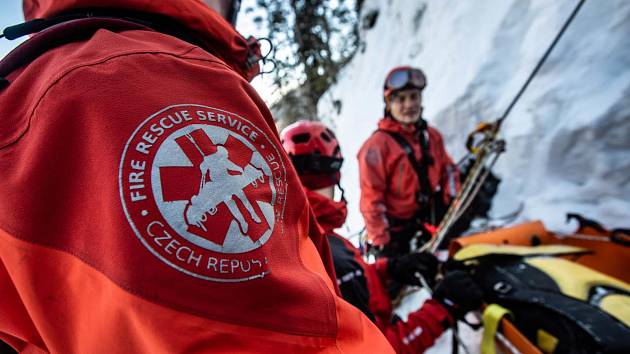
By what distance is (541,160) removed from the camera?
4.14m

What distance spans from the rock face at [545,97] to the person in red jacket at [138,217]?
12.6 ft

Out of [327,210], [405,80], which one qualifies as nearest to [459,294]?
[327,210]

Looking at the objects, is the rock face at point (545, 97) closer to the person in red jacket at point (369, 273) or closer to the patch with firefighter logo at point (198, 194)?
Result: the person in red jacket at point (369, 273)

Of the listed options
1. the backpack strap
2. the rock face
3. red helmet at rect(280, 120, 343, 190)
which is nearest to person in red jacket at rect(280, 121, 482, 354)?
red helmet at rect(280, 120, 343, 190)

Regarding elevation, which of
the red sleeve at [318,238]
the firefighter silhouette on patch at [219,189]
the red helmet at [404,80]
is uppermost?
the firefighter silhouette on patch at [219,189]

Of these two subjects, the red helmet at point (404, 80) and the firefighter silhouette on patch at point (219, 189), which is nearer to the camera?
the firefighter silhouette on patch at point (219, 189)

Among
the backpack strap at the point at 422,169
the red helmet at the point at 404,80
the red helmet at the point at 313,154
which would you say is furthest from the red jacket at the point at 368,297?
the red helmet at the point at 404,80

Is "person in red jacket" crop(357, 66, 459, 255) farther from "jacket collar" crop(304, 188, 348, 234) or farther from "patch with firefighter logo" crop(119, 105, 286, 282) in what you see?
"patch with firefighter logo" crop(119, 105, 286, 282)

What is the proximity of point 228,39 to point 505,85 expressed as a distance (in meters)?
5.54

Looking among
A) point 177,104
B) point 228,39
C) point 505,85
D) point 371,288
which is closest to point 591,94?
point 505,85

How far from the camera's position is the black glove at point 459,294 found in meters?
1.94

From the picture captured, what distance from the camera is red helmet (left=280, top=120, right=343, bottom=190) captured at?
7.46ft

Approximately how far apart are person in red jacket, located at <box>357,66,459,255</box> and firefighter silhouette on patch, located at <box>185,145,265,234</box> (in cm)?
332

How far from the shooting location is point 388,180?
153 inches
